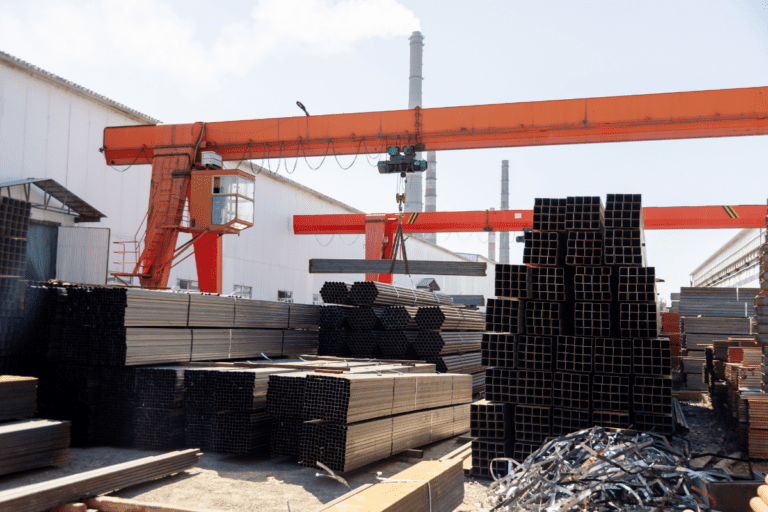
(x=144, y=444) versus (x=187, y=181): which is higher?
(x=187, y=181)

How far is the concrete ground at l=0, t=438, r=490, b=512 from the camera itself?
482 cm

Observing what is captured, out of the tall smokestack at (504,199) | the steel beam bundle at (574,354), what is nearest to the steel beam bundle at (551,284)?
the steel beam bundle at (574,354)

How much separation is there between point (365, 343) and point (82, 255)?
26.4 ft

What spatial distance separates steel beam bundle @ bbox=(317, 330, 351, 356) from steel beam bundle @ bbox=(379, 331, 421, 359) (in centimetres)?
55

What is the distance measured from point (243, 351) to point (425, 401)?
2.46m

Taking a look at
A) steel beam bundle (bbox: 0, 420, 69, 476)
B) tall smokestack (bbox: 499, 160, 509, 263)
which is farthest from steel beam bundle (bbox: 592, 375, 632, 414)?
tall smokestack (bbox: 499, 160, 509, 263)

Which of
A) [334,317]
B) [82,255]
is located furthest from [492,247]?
[334,317]

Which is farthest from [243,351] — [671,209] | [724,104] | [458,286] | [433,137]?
[458,286]

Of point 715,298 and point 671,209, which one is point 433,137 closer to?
point 715,298

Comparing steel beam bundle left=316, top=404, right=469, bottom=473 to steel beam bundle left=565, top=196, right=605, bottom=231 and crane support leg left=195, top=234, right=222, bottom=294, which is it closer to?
steel beam bundle left=565, top=196, right=605, bottom=231

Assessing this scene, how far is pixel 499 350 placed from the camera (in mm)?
6023

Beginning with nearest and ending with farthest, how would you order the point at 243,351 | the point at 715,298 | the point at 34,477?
the point at 34,477 < the point at 243,351 < the point at 715,298

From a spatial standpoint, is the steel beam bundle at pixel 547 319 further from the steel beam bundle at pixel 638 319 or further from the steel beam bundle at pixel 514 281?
the steel beam bundle at pixel 638 319

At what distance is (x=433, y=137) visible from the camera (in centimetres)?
1255
